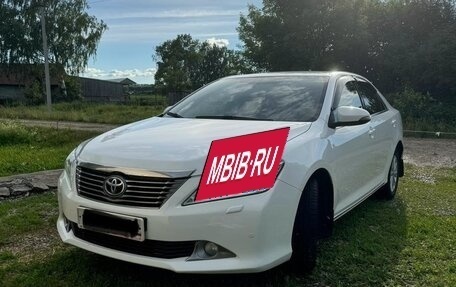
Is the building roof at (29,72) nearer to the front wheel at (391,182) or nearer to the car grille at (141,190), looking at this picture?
A: the front wheel at (391,182)

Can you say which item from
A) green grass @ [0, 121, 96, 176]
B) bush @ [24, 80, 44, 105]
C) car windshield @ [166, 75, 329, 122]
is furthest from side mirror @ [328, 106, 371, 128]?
bush @ [24, 80, 44, 105]

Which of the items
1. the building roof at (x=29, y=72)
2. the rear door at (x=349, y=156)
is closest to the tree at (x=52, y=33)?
the building roof at (x=29, y=72)

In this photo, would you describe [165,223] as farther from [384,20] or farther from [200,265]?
[384,20]

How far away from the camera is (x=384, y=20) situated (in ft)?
78.0

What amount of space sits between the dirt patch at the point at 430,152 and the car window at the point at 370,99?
156 inches

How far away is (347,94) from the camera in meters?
4.34

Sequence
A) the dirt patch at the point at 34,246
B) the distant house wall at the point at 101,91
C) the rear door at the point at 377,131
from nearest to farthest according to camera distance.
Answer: the dirt patch at the point at 34,246, the rear door at the point at 377,131, the distant house wall at the point at 101,91

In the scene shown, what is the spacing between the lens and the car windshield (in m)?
3.71

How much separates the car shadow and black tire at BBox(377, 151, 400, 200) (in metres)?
0.96

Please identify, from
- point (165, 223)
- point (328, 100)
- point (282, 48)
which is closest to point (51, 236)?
point (165, 223)

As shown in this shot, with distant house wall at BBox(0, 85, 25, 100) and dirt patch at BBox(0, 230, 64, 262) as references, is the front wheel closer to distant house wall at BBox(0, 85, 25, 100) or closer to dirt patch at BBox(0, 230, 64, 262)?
dirt patch at BBox(0, 230, 64, 262)

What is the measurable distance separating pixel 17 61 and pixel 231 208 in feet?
122

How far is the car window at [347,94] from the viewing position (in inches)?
159

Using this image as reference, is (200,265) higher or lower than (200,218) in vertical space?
lower
